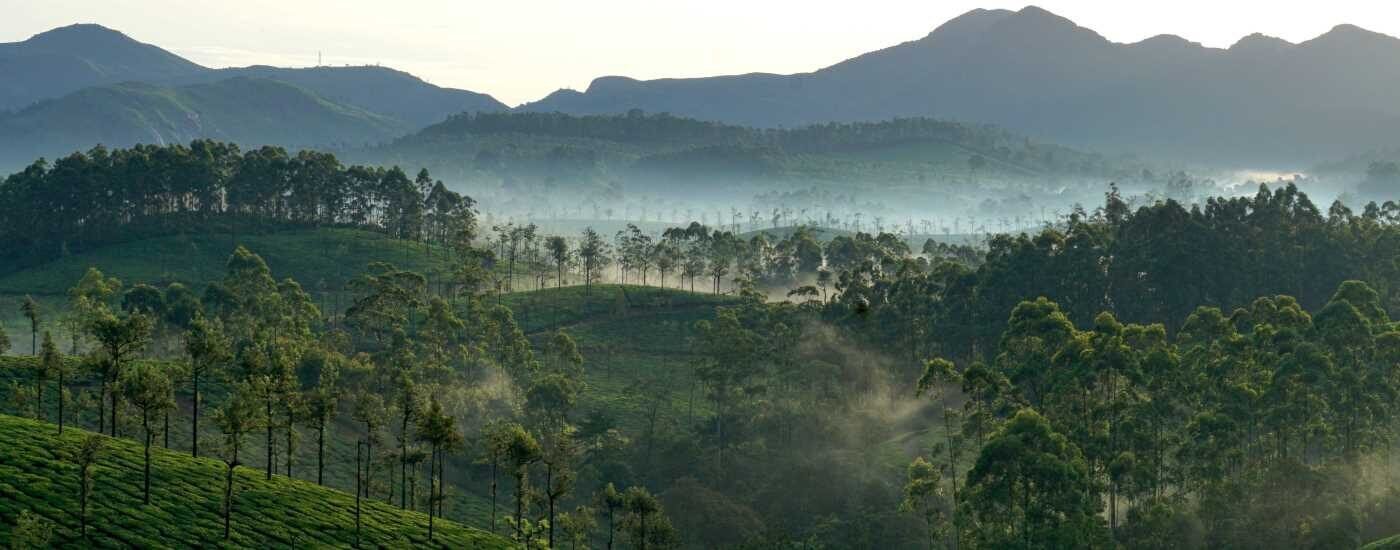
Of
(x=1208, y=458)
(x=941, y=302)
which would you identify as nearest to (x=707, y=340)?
(x=941, y=302)

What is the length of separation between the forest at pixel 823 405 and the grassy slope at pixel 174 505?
425 mm

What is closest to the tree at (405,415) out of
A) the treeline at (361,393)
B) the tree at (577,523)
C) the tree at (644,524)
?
the treeline at (361,393)

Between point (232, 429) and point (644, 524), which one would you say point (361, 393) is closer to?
point (232, 429)

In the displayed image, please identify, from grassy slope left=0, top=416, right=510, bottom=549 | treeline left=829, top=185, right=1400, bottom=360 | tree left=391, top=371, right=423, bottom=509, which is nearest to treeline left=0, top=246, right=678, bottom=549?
tree left=391, top=371, right=423, bottom=509

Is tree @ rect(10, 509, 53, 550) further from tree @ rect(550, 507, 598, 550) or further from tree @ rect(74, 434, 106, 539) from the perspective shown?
tree @ rect(550, 507, 598, 550)

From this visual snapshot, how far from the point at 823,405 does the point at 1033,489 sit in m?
64.1

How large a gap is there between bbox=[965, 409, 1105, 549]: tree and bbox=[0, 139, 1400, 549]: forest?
24cm

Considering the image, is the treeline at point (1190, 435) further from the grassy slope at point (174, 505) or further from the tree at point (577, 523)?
the grassy slope at point (174, 505)

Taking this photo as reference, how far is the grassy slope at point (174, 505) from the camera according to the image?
261 feet

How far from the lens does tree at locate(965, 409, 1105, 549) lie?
3531 inches

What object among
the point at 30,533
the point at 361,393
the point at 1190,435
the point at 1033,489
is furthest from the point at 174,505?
the point at 1190,435

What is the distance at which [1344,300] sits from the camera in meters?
106

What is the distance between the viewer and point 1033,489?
91125 millimetres

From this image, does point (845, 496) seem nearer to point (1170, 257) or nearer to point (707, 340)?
point (707, 340)
